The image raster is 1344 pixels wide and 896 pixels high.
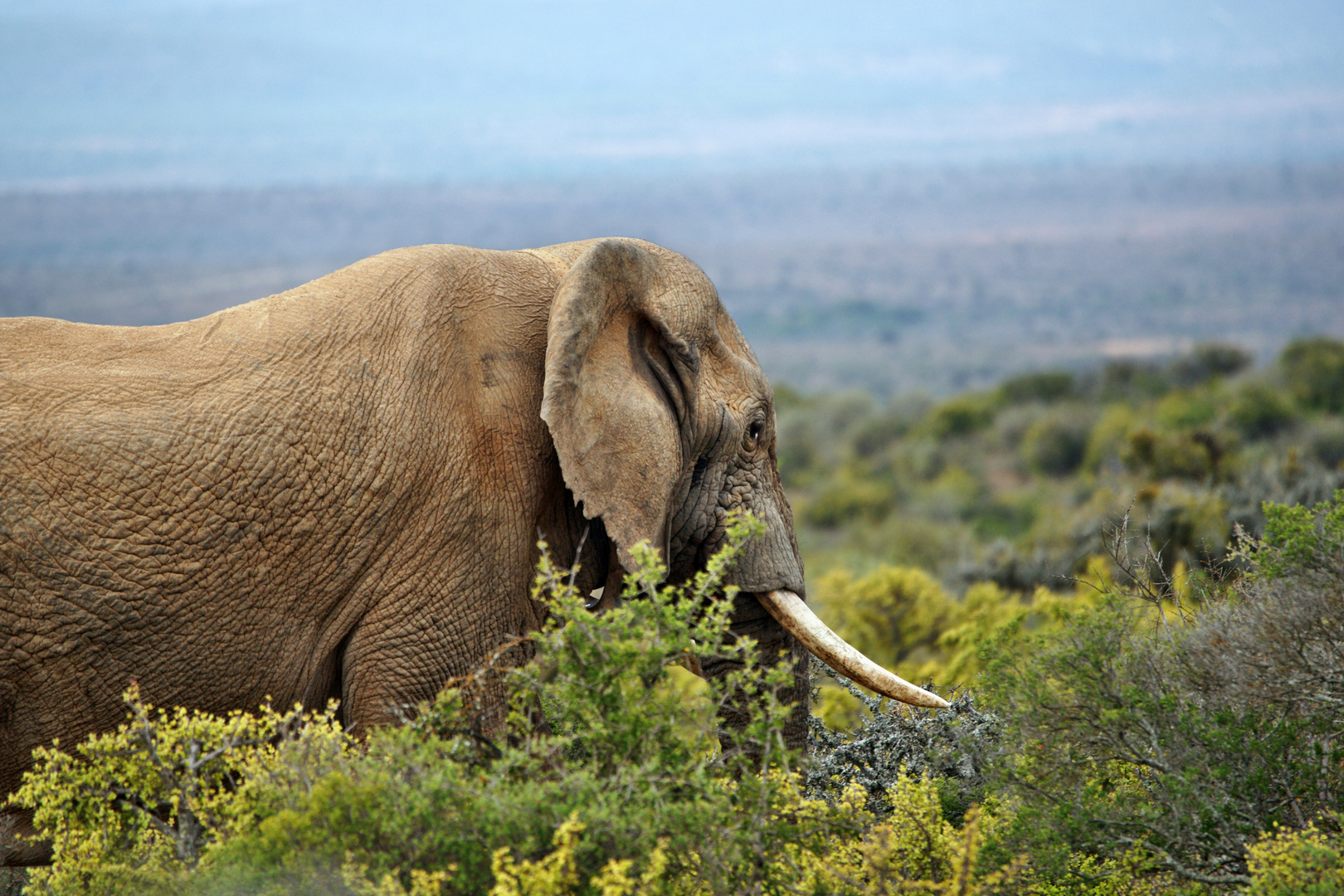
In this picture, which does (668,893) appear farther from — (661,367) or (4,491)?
(4,491)

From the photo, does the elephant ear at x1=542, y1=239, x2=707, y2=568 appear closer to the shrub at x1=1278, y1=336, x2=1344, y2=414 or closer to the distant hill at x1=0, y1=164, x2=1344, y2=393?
the shrub at x1=1278, y1=336, x2=1344, y2=414

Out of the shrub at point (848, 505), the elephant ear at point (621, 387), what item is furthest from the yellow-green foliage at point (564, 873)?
the shrub at point (848, 505)

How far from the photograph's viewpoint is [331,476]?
4148mm

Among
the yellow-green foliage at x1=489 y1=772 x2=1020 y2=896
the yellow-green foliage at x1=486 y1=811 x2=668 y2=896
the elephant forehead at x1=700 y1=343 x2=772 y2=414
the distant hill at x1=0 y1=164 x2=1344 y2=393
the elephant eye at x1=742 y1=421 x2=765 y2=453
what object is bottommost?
the distant hill at x1=0 y1=164 x2=1344 y2=393

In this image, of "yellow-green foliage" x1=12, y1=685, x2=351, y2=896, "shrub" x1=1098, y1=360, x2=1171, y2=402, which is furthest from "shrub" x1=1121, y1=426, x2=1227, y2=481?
"shrub" x1=1098, y1=360, x2=1171, y2=402

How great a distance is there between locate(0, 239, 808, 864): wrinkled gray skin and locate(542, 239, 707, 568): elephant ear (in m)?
0.01

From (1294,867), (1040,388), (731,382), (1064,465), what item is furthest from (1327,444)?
(1294,867)

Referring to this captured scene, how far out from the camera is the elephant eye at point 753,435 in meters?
5.09

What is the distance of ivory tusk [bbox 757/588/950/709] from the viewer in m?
4.56

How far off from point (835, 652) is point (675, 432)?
1.12 m

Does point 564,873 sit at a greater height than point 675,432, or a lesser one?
lesser

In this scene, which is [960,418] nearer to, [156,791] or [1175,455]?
[1175,455]

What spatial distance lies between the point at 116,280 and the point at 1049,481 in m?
125

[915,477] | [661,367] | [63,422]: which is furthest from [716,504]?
[915,477]
